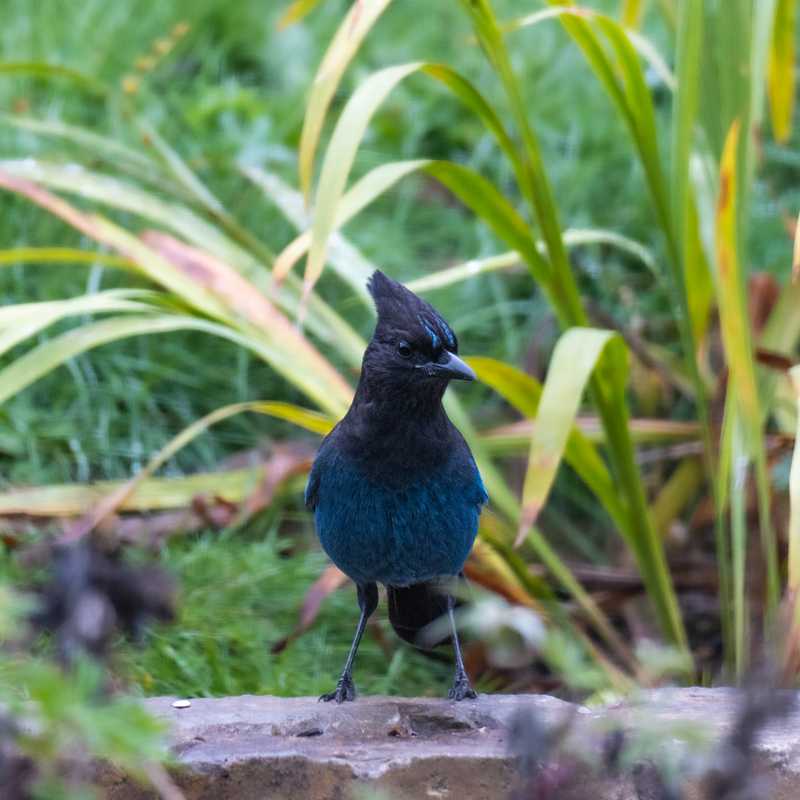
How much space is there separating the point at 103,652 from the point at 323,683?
2159 millimetres

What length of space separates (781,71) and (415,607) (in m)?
2.13

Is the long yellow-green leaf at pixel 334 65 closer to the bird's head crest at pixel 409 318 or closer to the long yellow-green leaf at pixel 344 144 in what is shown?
the long yellow-green leaf at pixel 344 144

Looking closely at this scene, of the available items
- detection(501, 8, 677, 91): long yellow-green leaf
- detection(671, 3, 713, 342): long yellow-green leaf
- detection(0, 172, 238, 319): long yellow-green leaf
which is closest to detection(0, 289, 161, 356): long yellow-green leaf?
detection(0, 172, 238, 319): long yellow-green leaf

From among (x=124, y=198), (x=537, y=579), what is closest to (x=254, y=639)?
(x=537, y=579)

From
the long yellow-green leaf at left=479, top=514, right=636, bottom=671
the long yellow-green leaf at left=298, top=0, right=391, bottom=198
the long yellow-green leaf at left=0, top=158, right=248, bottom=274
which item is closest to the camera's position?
the long yellow-green leaf at left=298, top=0, right=391, bottom=198

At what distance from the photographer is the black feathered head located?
2754 mm

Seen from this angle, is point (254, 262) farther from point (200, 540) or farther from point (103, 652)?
point (103, 652)

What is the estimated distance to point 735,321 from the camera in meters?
3.06

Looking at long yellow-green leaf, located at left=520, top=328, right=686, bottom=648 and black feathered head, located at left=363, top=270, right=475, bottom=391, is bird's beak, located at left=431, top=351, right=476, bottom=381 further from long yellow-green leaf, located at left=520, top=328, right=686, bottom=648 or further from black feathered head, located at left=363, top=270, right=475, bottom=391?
long yellow-green leaf, located at left=520, top=328, right=686, bottom=648

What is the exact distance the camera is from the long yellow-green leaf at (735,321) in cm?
301

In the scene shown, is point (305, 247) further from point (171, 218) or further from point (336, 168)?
point (171, 218)

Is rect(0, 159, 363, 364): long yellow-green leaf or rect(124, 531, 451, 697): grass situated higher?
rect(0, 159, 363, 364): long yellow-green leaf

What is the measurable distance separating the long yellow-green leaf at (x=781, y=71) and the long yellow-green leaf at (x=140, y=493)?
75.4 inches

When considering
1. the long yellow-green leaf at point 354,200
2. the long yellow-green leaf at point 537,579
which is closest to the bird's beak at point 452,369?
the long yellow-green leaf at point 354,200
